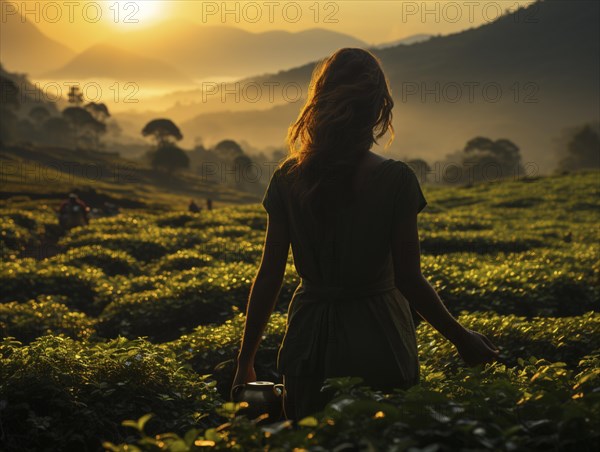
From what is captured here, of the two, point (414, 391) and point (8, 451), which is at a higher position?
point (414, 391)

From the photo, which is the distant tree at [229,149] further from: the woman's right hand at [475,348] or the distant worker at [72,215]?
the woman's right hand at [475,348]

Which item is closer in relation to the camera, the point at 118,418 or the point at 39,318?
the point at 118,418

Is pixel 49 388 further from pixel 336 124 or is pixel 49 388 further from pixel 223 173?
pixel 223 173

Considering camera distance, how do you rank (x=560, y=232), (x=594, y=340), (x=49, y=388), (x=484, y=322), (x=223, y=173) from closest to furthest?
(x=49, y=388), (x=594, y=340), (x=484, y=322), (x=560, y=232), (x=223, y=173)

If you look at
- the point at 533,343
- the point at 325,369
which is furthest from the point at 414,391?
the point at 533,343

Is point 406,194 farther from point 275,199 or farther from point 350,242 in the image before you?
point 275,199

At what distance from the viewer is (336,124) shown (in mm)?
3285

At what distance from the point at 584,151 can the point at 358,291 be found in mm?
126656

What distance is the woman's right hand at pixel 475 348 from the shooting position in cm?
356

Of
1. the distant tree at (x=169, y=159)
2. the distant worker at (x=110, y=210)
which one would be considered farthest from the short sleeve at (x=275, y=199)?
the distant tree at (x=169, y=159)

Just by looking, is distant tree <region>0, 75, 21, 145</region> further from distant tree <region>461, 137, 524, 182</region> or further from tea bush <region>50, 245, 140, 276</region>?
tea bush <region>50, 245, 140, 276</region>

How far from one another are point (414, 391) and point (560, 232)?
69.0 feet

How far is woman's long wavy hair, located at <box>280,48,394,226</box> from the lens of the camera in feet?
10.9

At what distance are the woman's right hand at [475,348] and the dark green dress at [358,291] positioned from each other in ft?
0.89
